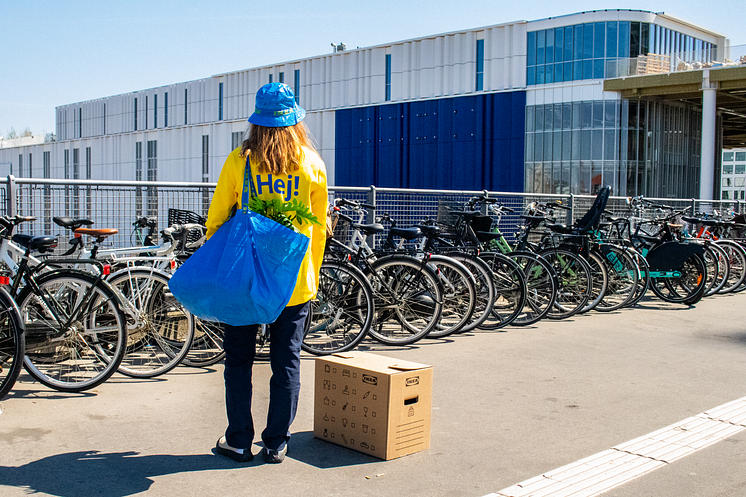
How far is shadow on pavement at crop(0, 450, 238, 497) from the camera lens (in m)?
3.30

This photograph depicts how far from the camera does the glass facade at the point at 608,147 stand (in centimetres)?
3966

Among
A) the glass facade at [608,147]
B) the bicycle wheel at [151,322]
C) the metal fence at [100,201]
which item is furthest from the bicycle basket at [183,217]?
the glass facade at [608,147]

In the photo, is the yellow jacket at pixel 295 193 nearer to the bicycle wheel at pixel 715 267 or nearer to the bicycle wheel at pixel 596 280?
the bicycle wheel at pixel 596 280

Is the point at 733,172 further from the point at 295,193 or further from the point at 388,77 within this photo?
the point at 295,193

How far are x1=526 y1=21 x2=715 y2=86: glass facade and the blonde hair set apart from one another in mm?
37968

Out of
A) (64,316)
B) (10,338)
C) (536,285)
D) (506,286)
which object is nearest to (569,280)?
(536,285)

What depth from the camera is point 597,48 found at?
39.2 meters

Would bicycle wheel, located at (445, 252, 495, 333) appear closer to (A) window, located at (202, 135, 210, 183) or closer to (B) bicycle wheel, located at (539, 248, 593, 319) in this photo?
(B) bicycle wheel, located at (539, 248, 593, 319)

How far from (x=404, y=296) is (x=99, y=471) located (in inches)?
143

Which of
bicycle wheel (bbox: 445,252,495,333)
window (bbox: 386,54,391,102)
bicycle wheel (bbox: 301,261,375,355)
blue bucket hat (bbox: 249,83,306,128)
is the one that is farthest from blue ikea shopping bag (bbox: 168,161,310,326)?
window (bbox: 386,54,391,102)

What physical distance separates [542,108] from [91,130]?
160ft

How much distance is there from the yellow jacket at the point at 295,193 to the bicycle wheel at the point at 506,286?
412 centimetres

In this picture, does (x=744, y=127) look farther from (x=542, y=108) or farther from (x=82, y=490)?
(x=82, y=490)

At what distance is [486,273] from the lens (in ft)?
24.2
